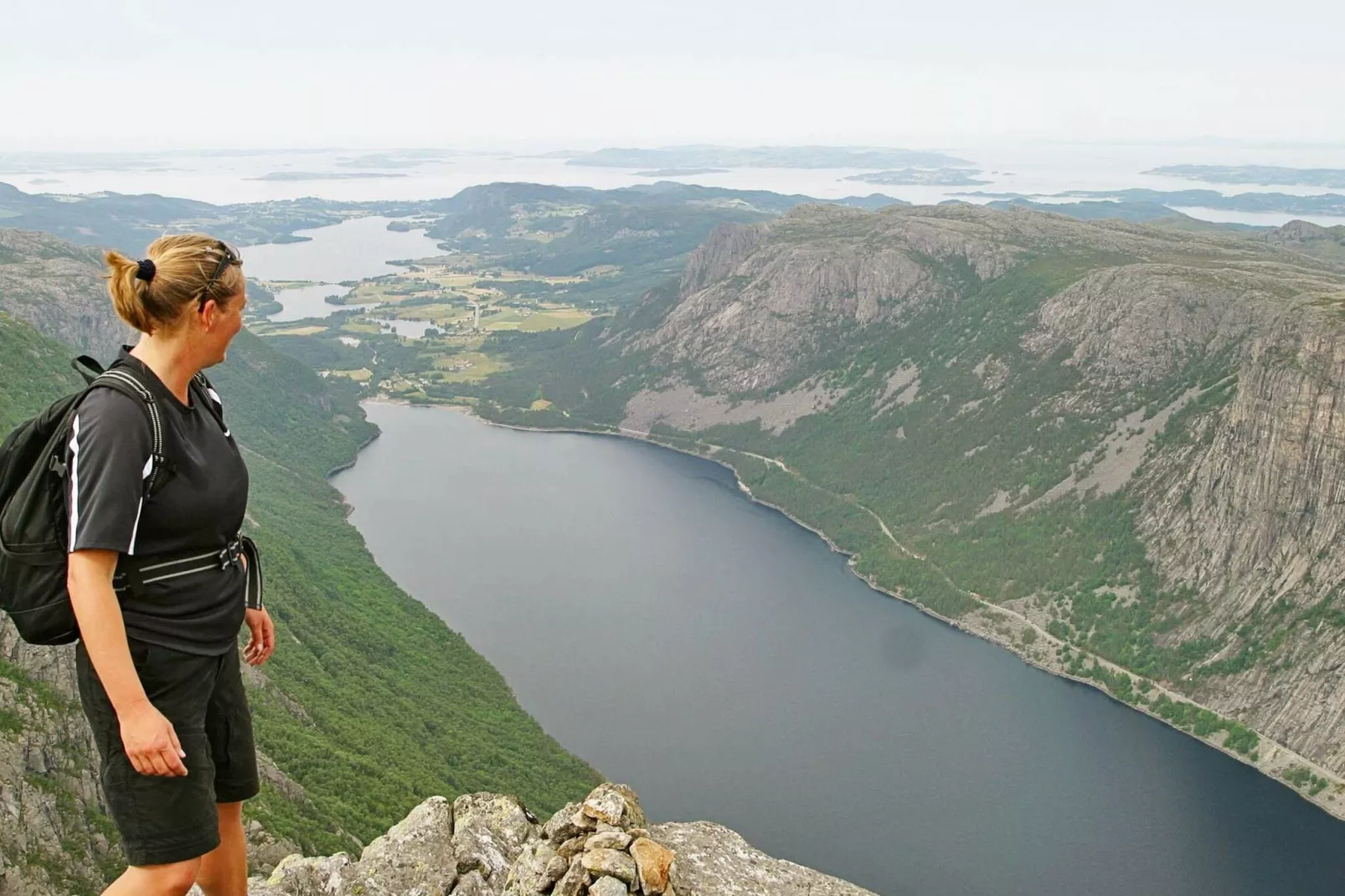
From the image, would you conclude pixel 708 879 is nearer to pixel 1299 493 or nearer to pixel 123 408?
pixel 123 408

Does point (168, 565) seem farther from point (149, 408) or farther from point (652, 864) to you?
point (652, 864)

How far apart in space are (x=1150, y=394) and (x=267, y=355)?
330 ft

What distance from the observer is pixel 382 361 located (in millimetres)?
167500

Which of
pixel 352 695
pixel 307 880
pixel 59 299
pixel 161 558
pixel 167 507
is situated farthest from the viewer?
pixel 59 299

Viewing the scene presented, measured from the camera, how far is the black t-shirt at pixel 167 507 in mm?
5164

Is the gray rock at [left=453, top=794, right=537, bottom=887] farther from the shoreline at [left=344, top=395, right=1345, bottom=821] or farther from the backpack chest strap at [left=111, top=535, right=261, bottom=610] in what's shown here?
the shoreline at [left=344, top=395, right=1345, bottom=821]

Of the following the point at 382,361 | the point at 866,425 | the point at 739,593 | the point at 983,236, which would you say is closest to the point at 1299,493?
the point at 739,593

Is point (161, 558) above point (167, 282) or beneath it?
beneath

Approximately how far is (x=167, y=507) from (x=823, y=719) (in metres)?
61.5

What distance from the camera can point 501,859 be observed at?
34.6 ft

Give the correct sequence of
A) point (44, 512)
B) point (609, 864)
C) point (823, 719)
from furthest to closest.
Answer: point (823, 719)
point (609, 864)
point (44, 512)

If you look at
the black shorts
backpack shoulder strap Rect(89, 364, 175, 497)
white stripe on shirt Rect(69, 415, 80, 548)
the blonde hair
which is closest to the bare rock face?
the black shorts

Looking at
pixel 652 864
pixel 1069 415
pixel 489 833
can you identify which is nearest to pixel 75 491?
pixel 652 864

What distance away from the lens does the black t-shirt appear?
16.9 feet
